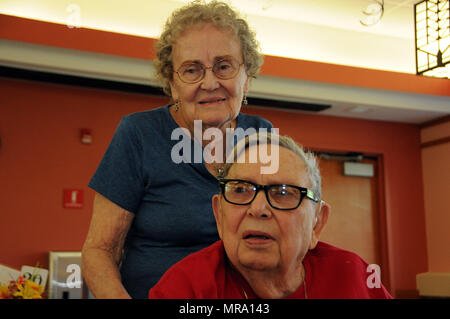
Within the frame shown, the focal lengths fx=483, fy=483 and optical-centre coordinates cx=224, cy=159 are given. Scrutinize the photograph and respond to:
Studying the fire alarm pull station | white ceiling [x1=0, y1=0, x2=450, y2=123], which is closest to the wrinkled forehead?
white ceiling [x1=0, y1=0, x2=450, y2=123]

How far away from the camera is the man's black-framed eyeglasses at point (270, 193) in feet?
2.37

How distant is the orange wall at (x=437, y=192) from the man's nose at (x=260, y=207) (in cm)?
497

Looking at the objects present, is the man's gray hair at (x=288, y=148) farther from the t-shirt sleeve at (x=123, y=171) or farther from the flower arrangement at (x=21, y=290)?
the flower arrangement at (x=21, y=290)

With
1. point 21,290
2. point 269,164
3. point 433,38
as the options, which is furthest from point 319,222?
point 433,38

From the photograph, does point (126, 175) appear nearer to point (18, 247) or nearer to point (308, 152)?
point (308, 152)

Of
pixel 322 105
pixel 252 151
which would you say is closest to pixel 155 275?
pixel 252 151

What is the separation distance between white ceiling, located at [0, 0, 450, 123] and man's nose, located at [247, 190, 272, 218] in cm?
326

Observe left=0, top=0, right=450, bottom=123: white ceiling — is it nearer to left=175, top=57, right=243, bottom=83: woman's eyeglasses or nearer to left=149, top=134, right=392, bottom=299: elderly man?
left=175, top=57, right=243, bottom=83: woman's eyeglasses

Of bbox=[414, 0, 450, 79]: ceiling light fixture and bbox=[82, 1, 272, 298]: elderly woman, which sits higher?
bbox=[414, 0, 450, 79]: ceiling light fixture

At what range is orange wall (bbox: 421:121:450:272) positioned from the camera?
5207mm

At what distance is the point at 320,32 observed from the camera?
4.59m

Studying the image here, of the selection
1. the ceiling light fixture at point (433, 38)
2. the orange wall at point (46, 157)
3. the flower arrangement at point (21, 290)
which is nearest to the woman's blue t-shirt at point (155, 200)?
the flower arrangement at point (21, 290)

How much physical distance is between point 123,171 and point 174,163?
0.37 feet

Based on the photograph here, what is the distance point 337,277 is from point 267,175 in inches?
8.4
